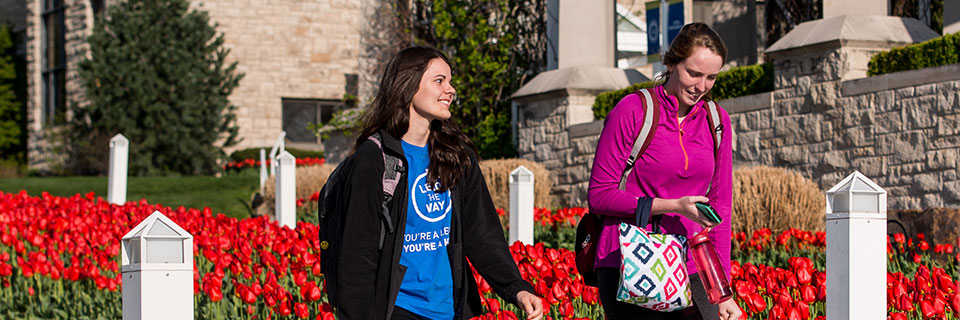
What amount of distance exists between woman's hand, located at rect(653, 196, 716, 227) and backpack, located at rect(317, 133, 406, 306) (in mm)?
823

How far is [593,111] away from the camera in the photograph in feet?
44.0

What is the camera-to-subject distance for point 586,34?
13.6 metres

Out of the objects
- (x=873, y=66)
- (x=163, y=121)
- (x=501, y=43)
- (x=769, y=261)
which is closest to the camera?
(x=769, y=261)

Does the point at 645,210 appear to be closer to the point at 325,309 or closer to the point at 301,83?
the point at 325,309

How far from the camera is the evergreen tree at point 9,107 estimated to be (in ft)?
94.3

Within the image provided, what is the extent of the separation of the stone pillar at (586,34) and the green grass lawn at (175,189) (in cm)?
578

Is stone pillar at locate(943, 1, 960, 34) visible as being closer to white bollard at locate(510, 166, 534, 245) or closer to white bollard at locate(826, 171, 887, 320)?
white bollard at locate(510, 166, 534, 245)

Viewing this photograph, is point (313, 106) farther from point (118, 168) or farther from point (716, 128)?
point (716, 128)

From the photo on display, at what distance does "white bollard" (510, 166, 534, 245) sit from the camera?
7.67 metres

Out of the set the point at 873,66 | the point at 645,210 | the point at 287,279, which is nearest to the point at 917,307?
the point at 645,210

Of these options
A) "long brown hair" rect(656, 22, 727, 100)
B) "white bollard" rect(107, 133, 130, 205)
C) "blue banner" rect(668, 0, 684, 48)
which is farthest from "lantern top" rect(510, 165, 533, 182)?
"blue banner" rect(668, 0, 684, 48)

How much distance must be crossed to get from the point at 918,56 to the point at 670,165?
257 inches

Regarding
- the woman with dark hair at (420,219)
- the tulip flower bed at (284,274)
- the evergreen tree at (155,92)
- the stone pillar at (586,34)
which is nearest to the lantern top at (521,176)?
the tulip flower bed at (284,274)

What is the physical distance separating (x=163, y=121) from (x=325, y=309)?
1997 centimetres
